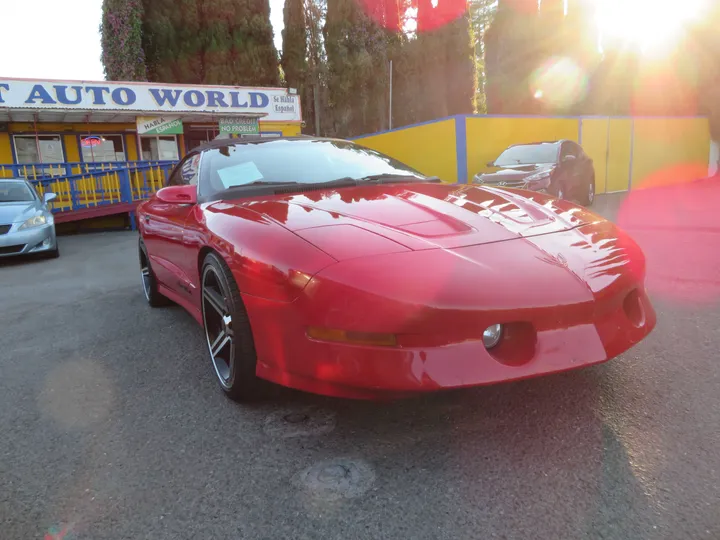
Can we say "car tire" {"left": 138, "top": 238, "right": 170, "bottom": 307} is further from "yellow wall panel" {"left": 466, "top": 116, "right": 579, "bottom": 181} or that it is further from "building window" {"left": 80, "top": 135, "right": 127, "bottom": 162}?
"building window" {"left": 80, "top": 135, "right": 127, "bottom": 162}

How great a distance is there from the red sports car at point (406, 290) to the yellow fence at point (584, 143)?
8.88 meters

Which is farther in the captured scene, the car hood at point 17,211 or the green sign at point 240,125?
the green sign at point 240,125

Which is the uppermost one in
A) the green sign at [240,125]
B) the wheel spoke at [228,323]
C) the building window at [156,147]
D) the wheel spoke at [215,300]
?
the green sign at [240,125]

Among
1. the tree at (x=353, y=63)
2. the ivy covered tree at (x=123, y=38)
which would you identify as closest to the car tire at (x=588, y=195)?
the tree at (x=353, y=63)

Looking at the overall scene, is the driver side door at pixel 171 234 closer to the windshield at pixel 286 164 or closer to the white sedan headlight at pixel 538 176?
the windshield at pixel 286 164

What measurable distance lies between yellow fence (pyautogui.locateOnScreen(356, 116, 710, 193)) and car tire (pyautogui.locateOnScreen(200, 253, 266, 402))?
29.8 feet

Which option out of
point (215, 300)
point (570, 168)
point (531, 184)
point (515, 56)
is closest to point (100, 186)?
point (531, 184)

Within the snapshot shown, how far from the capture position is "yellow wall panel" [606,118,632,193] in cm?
1474

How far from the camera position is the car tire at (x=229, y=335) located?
2.11 meters

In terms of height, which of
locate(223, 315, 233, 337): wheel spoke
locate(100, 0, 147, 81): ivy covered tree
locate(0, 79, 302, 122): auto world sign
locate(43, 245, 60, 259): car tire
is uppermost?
locate(100, 0, 147, 81): ivy covered tree

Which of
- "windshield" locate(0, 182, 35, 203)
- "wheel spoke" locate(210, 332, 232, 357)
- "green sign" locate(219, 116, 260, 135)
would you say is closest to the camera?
"wheel spoke" locate(210, 332, 232, 357)

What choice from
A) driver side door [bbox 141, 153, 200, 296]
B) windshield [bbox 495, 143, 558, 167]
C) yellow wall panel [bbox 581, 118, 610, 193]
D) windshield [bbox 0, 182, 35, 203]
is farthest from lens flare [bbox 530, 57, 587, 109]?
driver side door [bbox 141, 153, 200, 296]

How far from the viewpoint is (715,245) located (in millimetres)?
5285

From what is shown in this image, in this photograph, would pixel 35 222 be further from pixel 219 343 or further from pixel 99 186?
pixel 219 343
